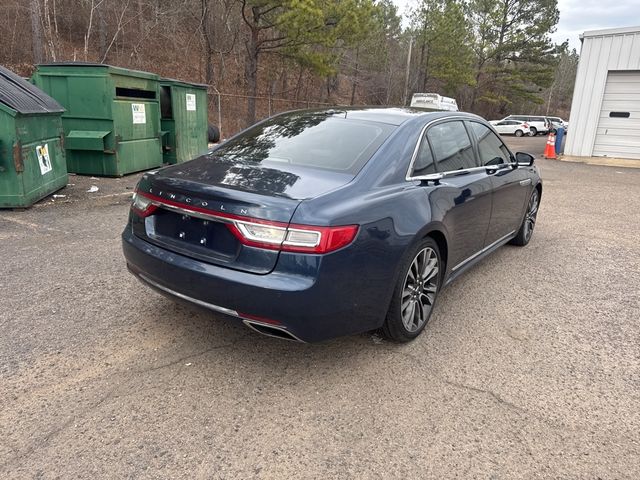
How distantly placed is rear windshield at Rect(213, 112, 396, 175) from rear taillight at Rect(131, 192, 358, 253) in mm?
601

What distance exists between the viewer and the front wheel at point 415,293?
9.91 feet

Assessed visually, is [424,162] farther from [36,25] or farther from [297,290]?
[36,25]

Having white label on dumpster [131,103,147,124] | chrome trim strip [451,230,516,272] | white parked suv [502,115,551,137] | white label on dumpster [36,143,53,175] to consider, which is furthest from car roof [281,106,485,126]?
white parked suv [502,115,551,137]

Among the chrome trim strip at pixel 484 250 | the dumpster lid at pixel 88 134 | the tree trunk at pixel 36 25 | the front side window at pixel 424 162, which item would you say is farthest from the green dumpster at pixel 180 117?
the tree trunk at pixel 36 25

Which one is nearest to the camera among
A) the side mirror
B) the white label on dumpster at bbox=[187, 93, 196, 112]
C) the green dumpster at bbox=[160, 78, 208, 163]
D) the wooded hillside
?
the side mirror

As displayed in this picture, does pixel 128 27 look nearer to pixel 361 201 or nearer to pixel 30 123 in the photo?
pixel 30 123

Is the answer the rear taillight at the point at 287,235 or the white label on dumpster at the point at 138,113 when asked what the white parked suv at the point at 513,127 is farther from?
the rear taillight at the point at 287,235

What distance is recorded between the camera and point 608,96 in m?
15.5

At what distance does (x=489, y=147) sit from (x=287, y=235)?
9.34 feet

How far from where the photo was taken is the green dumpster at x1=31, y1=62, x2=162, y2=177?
8258mm

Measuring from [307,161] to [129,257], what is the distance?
1.34 m

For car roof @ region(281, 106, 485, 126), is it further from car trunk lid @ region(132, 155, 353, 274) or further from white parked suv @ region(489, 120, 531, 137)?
white parked suv @ region(489, 120, 531, 137)

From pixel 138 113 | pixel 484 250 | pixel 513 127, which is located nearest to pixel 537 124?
pixel 513 127

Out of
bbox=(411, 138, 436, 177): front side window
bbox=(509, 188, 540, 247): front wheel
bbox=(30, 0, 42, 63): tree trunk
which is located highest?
bbox=(30, 0, 42, 63): tree trunk
